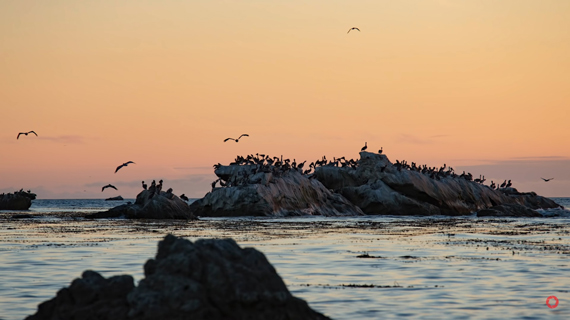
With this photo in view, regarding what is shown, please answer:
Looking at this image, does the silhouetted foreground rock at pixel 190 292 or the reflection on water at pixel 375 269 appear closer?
the silhouetted foreground rock at pixel 190 292

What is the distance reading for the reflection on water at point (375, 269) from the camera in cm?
1614

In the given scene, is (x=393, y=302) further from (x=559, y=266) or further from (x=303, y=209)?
(x=303, y=209)

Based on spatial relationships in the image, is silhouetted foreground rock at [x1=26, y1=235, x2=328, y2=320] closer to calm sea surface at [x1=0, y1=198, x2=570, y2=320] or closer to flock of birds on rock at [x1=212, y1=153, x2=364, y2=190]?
calm sea surface at [x1=0, y1=198, x2=570, y2=320]

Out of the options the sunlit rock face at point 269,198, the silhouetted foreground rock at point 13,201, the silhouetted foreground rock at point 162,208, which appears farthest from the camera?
the silhouetted foreground rock at point 13,201

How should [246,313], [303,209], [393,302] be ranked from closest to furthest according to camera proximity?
[246,313] → [393,302] → [303,209]

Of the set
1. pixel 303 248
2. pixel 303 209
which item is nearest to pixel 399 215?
pixel 303 209

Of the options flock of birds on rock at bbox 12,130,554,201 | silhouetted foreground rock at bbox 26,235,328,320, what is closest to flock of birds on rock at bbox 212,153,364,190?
flock of birds on rock at bbox 12,130,554,201

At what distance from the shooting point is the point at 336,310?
612 inches

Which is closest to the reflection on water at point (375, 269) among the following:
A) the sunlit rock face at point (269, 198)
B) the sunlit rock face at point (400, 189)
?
the sunlit rock face at point (269, 198)

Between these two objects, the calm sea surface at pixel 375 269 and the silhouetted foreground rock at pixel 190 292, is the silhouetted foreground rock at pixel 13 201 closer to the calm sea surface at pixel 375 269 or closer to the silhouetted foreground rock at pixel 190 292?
the calm sea surface at pixel 375 269

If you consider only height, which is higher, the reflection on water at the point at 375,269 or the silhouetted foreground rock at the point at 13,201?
the silhouetted foreground rock at the point at 13,201

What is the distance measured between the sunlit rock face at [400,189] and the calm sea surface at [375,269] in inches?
1554

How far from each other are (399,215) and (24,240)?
50012 millimetres

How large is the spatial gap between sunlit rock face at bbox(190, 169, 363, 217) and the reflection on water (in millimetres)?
27615
